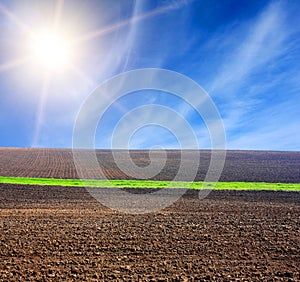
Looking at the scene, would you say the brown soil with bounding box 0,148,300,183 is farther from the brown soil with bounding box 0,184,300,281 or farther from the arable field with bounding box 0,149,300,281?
the brown soil with bounding box 0,184,300,281

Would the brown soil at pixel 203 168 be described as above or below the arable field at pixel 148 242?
above

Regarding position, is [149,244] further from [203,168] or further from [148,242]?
[203,168]

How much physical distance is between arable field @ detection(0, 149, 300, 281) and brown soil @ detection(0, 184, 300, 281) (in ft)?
0.08

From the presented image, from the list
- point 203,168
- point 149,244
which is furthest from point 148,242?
point 203,168

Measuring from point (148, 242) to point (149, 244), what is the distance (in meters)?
0.22

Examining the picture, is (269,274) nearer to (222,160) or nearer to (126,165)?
(126,165)

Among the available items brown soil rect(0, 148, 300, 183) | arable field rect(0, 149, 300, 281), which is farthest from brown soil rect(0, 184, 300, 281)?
brown soil rect(0, 148, 300, 183)

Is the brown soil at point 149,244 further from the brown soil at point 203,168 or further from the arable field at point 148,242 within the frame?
the brown soil at point 203,168

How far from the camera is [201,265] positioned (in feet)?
30.8

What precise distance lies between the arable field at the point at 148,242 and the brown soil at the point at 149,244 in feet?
0.08

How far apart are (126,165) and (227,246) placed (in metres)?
44.4

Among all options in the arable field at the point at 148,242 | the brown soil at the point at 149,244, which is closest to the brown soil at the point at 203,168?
the arable field at the point at 148,242

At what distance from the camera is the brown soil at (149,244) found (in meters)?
8.76

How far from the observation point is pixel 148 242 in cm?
1134
